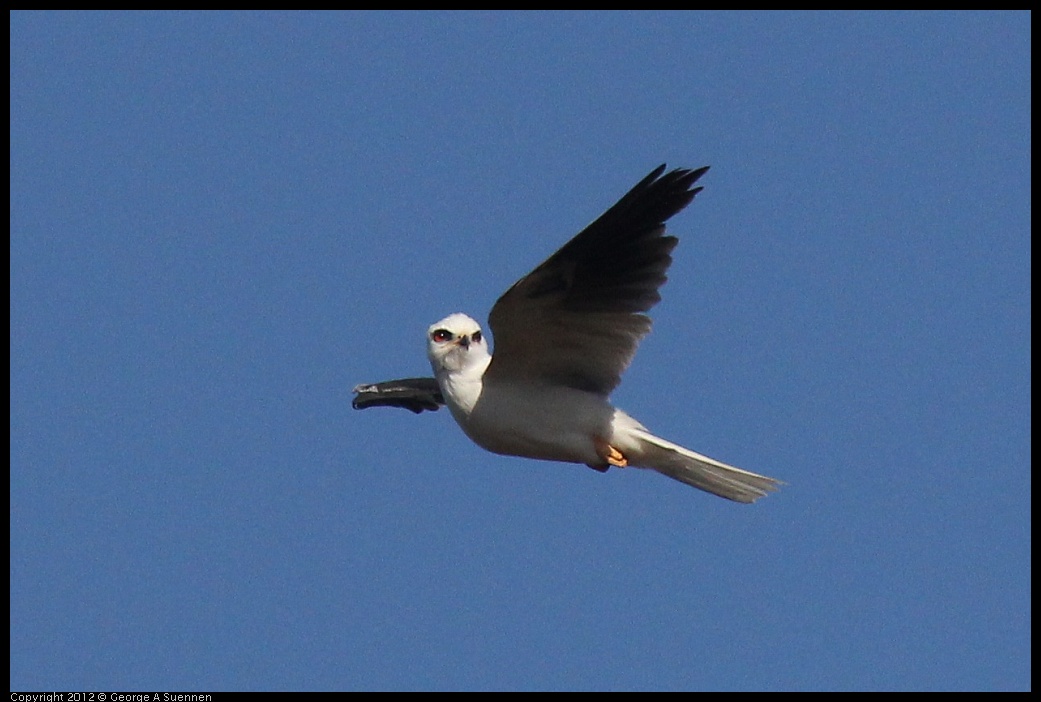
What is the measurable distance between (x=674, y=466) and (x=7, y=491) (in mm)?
4779

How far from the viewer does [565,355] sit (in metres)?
10.9

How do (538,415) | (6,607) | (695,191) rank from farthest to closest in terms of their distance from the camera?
(6,607)
(538,415)
(695,191)

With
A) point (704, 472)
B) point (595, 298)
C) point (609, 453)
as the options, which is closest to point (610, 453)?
point (609, 453)

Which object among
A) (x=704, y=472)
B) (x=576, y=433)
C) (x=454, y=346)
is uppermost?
(x=454, y=346)

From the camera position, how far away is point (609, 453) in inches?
429

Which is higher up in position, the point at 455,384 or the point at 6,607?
the point at 455,384

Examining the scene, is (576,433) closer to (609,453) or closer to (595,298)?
(609,453)

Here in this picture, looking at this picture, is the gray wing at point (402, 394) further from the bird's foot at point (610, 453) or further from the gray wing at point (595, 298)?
the bird's foot at point (610, 453)

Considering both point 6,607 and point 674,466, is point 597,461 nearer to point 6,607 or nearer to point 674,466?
point 674,466

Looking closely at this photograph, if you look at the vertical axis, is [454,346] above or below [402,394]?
below

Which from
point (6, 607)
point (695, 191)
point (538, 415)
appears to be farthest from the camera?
point (6, 607)

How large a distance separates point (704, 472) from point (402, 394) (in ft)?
9.86
